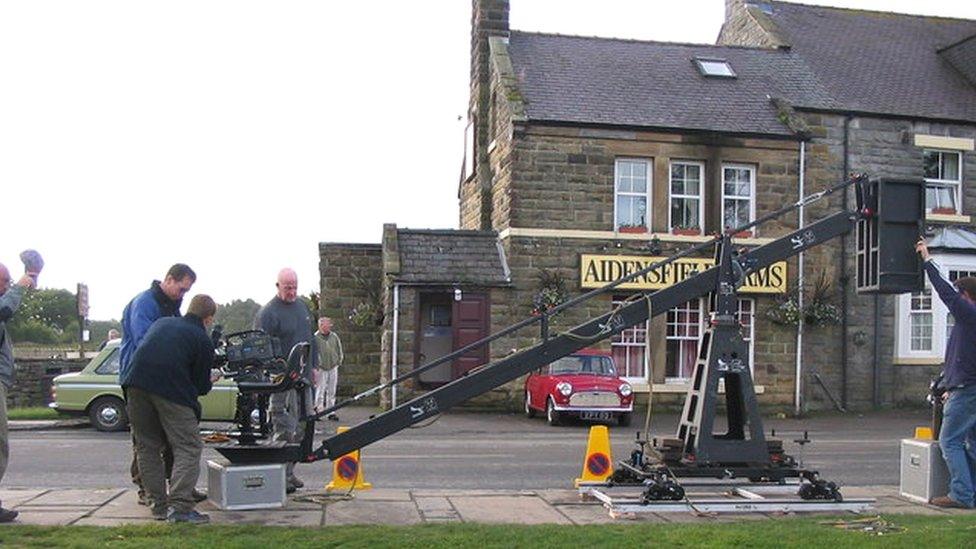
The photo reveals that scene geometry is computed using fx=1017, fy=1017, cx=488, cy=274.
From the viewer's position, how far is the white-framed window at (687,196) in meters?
23.1

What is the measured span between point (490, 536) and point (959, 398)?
15.2ft

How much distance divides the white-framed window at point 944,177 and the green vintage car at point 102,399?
17219mm

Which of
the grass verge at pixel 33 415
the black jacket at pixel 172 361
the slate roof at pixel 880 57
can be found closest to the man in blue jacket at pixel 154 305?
the black jacket at pixel 172 361

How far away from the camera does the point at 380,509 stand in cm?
874

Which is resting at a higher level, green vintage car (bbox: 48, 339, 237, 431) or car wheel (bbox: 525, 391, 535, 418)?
green vintage car (bbox: 48, 339, 237, 431)

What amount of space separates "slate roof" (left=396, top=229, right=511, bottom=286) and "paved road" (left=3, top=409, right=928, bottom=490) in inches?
129

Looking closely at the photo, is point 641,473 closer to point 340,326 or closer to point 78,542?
point 78,542

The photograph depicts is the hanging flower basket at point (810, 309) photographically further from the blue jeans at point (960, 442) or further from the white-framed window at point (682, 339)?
the blue jeans at point (960, 442)

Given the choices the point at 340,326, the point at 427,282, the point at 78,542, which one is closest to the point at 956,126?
the point at 427,282

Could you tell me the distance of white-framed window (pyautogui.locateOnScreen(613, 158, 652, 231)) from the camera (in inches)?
900

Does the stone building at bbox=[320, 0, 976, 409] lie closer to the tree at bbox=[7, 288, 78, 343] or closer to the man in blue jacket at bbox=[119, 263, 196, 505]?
the man in blue jacket at bbox=[119, 263, 196, 505]

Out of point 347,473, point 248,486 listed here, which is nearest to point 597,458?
point 347,473

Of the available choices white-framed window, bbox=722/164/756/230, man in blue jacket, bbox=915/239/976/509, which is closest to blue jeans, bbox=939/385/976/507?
man in blue jacket, bbox=915/239/976/509

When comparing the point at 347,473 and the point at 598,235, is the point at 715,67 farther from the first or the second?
the point at 347,473
